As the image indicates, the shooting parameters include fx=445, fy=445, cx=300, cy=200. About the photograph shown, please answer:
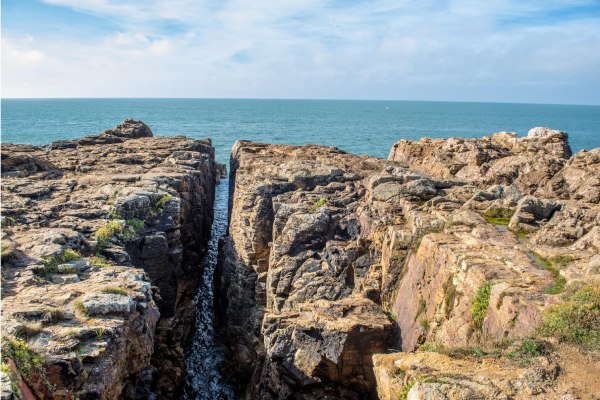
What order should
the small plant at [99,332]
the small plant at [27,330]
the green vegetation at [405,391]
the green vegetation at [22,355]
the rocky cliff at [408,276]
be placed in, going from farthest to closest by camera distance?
the small plant at [99,332], the small plant at [27,330], the rocky cliff at [408,276], the green vegetation at [22,355], the green vegetation at [405,391]

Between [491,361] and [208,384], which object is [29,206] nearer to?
[208,384]

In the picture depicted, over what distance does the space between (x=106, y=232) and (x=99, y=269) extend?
12.8 ft

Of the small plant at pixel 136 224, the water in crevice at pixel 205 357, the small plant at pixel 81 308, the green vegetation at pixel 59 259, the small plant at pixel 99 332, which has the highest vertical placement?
the small plant at pixel 136 224

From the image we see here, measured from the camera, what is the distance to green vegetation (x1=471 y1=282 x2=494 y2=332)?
1619cm

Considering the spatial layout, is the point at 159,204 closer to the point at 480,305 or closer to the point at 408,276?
the point at 408,276

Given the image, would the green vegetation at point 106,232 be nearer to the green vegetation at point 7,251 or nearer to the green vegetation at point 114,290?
the green vegetation at point 7,251

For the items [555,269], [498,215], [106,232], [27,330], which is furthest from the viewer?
[106,232]

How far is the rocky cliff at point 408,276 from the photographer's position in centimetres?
1344

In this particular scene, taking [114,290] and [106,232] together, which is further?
[106,232]

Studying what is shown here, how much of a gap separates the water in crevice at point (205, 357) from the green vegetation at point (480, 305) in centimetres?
1671

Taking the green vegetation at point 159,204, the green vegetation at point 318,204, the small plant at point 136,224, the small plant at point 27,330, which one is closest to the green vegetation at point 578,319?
the small plant at point 27,330

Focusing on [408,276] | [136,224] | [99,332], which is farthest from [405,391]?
[136,224]

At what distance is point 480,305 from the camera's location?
16.4 m

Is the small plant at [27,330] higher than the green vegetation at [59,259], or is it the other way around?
the green vegetation at [59,259]
